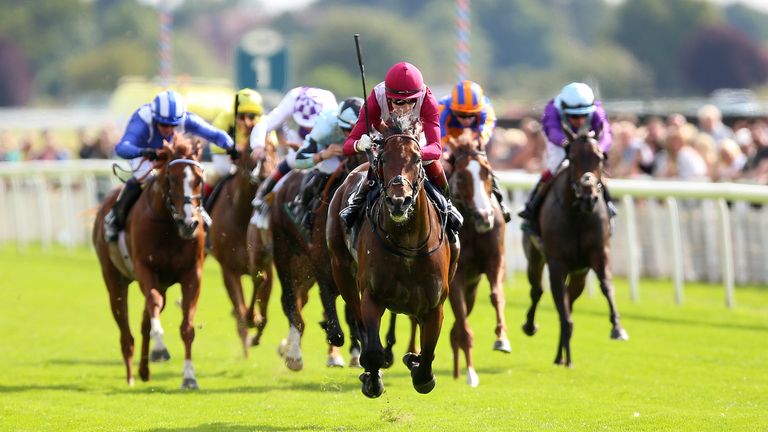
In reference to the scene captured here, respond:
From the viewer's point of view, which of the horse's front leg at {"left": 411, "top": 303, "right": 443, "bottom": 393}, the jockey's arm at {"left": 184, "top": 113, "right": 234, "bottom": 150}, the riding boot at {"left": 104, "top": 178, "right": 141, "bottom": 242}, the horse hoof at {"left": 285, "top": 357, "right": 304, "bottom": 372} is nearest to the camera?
the horse's front leg at {"left": 411, "top": 303, "right": 443, "bottom": 393}

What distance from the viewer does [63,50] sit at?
93625 millimetres

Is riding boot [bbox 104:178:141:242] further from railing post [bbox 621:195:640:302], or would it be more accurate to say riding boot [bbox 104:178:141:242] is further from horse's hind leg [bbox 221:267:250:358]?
railing post [bbox 621:195:640:302]

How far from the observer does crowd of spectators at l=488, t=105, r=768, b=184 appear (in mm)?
16781

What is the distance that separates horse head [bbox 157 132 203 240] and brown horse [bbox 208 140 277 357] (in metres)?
1.27

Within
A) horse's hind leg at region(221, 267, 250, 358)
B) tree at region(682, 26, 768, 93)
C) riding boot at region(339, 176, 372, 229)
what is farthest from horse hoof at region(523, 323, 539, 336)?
tree at region(682, 26, 768, 93)

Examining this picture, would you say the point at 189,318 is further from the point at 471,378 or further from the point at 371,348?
the point at 371,348

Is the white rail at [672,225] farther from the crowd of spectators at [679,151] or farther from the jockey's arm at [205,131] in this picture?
the jockey's arm at [205,131]

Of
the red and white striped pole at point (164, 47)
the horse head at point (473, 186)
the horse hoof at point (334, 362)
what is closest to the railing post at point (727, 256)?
the horse head at point (473, 186)

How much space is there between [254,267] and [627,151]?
7329 millimetres

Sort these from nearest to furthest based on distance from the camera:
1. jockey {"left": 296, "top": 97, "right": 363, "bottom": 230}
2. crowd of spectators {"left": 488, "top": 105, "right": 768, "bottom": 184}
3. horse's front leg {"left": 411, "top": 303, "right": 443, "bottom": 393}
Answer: horse's front leg {"left": 411, "top": 303, "right": 443, "bottom": 393}
jockey {"left": 296, "top": 97, "right": 363, "bottom": 230}
crowd of spectators {"left": 488, "top": 105, "right": 768, "bottom": 184}

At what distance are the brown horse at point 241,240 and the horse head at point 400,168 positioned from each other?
393cm

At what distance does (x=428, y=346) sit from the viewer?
8.84 m

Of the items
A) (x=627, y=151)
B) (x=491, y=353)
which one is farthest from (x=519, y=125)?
(x=491, y=353)

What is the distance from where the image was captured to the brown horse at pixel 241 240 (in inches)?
479
